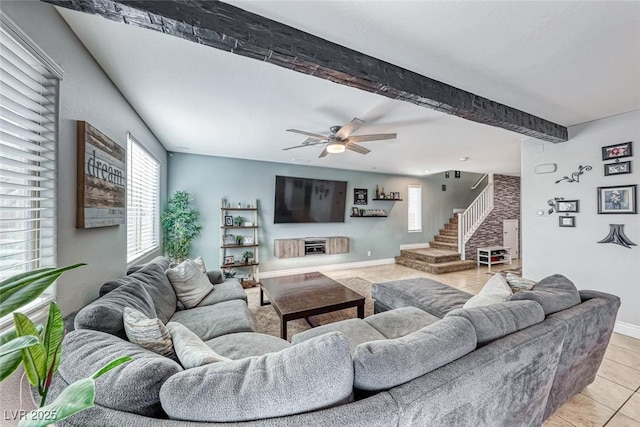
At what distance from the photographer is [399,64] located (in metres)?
1.83

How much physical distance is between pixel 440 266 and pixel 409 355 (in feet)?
17.3

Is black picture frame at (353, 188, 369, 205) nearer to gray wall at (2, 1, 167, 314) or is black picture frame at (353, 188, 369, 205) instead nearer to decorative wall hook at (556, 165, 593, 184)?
decorative wall hook at (556, 165, 593, 184)

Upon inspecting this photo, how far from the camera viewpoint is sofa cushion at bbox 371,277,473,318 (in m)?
2.30

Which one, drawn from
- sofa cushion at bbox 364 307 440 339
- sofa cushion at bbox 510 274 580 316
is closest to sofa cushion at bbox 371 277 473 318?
sofa cushion at bbox 364 307 440 339

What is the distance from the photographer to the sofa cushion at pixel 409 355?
90 cm

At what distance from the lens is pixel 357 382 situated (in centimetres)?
90

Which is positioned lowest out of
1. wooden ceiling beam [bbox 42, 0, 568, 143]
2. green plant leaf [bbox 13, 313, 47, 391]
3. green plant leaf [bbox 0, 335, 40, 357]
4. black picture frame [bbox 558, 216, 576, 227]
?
green plant leaf [bbox 13, 313, 47, 391]

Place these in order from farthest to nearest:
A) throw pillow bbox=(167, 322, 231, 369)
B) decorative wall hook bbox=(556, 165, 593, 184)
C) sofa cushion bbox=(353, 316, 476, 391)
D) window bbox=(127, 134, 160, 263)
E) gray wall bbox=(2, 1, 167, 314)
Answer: decorative wall hook bbox=(556, 165, 593, 184), window bbox=(127, 134, 160, 263), gray wall bbox=(2, 1, 167, 314), throw pillow bbox=(167, 322, 231, 369), sofa cushion bbox=(353, 316, 476, 391)

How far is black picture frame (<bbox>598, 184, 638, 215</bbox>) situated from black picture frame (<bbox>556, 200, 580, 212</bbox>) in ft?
0.65

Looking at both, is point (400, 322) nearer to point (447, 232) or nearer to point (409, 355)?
point (409, 355)

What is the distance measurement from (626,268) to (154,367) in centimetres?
451

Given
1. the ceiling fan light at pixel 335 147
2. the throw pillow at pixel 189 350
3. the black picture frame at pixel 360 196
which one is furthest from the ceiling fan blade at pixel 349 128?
the black picture frame at pixel 360 196

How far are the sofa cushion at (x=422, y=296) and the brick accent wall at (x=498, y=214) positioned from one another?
4.38m

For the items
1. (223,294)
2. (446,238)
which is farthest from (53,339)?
(446,238)
